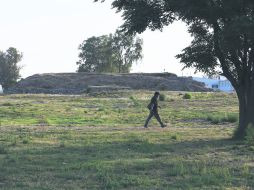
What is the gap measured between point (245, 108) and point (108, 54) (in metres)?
106

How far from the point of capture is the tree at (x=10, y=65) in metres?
126

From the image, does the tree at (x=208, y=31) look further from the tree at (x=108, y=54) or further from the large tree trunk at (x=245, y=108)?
the tree at (x=108, y=54)

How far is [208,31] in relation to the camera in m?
20.7

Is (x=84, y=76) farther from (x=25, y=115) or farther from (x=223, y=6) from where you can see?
(x=223, y=6)

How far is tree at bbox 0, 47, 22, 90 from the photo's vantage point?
126 m

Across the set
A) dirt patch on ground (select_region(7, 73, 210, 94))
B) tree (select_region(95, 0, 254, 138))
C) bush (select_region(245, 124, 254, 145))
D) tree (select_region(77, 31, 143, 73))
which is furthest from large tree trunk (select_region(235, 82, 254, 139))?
tree (select_region(77, 31, 143, 73))

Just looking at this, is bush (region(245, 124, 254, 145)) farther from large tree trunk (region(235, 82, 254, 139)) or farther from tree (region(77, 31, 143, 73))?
tree (region(77, 31, 143, 73))

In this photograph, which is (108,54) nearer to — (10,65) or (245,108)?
(10,65)

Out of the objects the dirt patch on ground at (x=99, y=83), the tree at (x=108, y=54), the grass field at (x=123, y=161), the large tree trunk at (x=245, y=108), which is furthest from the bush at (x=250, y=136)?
the tree at (x=108, y=54)

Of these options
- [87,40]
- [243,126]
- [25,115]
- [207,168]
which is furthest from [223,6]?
[87,40]

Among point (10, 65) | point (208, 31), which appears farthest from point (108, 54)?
point (208, 31)

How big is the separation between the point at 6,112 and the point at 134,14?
59.7 ft

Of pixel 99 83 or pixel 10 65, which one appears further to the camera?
pixel 10 65

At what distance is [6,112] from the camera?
1400 inches
